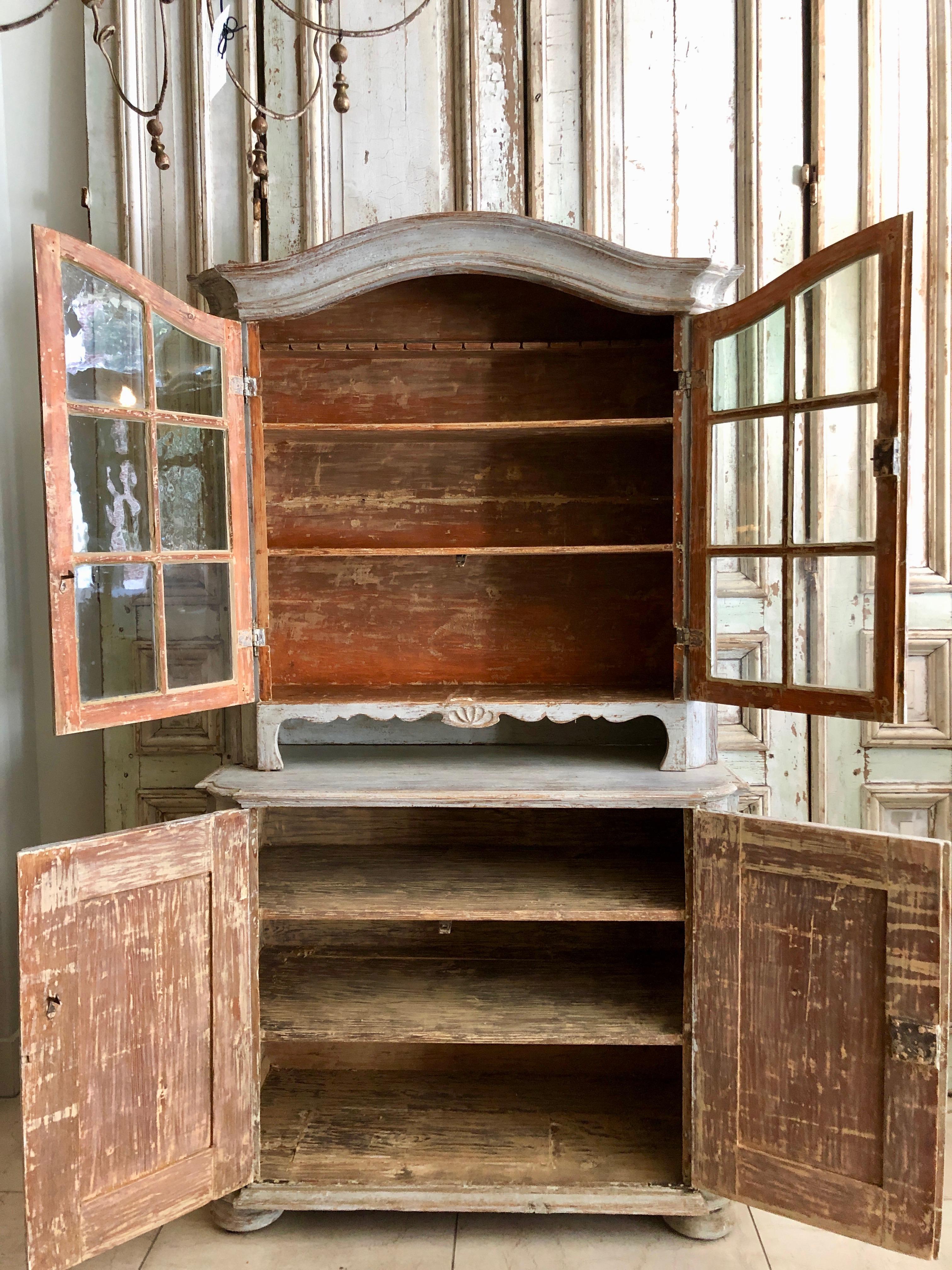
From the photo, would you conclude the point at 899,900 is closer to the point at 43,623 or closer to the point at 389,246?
the point at 389,246

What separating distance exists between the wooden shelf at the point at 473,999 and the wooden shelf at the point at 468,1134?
0.67 ft

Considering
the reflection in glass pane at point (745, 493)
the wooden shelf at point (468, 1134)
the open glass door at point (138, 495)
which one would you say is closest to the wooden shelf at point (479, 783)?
the open glass door at point (138, 495)

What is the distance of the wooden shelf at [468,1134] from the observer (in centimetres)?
198

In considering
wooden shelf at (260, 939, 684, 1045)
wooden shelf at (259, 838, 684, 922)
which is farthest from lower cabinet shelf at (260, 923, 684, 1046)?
wooden shelf at (259, 838, 684, 922)

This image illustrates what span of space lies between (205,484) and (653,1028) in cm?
163

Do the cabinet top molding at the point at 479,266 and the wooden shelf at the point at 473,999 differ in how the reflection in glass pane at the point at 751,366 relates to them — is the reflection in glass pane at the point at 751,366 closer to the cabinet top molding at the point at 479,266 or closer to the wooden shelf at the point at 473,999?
the cabinet top molding at the point at 479,266

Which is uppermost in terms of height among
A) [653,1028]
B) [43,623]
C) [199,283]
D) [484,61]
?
[484,61]

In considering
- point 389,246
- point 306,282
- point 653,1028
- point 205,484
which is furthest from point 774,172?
point 653,1028

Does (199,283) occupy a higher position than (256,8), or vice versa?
(256,8)

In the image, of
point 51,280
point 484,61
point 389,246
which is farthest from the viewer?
point 484,61

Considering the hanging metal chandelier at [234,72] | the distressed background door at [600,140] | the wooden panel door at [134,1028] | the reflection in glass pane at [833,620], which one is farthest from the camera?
the distressed background door at [600,140]

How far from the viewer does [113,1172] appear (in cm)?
175

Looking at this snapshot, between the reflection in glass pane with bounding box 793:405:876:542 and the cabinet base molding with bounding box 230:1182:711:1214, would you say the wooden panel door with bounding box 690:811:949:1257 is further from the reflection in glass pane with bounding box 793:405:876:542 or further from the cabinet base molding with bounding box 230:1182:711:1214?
the reflection in glass pane with bounding box 793:405:876:542

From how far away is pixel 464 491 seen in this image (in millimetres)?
2465
